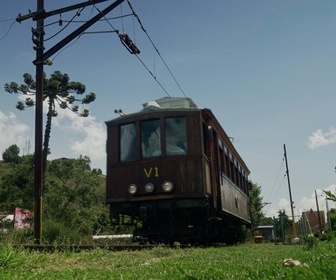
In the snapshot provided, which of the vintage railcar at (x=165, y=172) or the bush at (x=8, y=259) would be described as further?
the vintage railcar at (x=165, y=172)

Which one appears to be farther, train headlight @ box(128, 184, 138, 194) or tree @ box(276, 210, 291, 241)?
tree @ box(276, 210, 291, 241)

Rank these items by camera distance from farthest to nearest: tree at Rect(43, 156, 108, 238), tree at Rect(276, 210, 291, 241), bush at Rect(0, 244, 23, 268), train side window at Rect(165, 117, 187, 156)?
tree at Rect(43, 156, 108, 238), tree at Rect(276, 210, 291, 241), train side window at Rect(165, 117, 187, 156), bush at Rect(0, 244, 23, 268)

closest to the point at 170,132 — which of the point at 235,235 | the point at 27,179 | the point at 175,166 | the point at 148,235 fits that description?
the point at 175,166

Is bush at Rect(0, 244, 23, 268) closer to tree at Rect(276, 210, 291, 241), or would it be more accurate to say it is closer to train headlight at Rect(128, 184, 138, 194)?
train headlight at Rect(128, 184, 138, 194)

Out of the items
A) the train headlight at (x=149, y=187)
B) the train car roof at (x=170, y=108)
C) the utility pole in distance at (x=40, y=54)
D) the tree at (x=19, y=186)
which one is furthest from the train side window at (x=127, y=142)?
the tree at (x=19, y=186)

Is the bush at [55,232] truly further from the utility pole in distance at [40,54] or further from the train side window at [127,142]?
the train side window at [127,142]

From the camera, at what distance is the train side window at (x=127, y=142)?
10.9m

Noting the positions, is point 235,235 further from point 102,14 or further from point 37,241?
point 102,14

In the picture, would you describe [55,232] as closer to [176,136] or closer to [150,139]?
[150,139]

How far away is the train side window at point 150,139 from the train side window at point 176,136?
0.24 metres

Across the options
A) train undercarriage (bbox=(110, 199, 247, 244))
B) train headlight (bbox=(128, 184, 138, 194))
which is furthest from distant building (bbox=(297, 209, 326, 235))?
train headlight (bbox=(128, 184, 138, 194))

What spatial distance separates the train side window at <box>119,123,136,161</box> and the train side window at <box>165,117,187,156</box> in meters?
0.98

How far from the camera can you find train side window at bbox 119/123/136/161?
10898 millimetres

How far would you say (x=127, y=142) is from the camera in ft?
36.5
